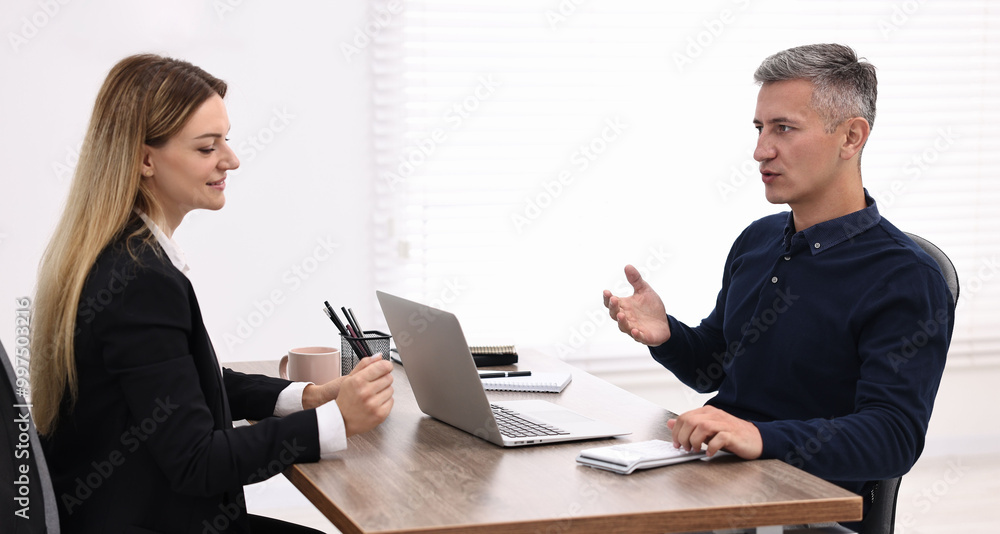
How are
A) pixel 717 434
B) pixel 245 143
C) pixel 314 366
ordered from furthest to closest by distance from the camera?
pixel 245 143 → pixel 314 366 → pixel 717 434

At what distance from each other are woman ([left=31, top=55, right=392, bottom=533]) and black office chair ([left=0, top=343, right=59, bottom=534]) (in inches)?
3.2

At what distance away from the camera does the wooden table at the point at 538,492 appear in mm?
1187

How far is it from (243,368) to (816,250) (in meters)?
1.33

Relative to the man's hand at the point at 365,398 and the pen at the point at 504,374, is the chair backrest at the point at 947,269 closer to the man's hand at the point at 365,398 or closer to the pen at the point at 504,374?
the pen at the point at 504,374

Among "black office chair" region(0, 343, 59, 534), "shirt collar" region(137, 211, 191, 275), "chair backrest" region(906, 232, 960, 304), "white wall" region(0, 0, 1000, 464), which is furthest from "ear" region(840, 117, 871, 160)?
"white wall" region(0, 0, 1000, 464)

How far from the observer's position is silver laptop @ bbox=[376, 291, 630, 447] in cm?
153

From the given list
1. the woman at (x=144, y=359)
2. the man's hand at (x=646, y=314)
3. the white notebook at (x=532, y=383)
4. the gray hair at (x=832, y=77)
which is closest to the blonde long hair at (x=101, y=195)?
the woman at (x=144, y=359)

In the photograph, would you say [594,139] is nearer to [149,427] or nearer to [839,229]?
[839,229]

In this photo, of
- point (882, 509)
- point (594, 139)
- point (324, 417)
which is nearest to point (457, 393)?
point (324, 417)

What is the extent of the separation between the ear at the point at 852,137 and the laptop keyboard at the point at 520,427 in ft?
2.69

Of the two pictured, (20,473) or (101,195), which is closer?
(20,473)

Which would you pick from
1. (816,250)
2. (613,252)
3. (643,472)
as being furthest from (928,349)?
(613,252)

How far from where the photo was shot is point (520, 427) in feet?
5.33

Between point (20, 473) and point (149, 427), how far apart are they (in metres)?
0.18
